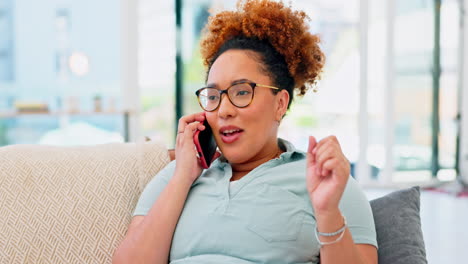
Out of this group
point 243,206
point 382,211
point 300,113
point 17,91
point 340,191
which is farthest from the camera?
point 300,113

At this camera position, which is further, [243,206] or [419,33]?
[419,33]

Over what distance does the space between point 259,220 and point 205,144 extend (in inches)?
13.0

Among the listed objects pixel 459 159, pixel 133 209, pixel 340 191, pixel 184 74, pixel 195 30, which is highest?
pixel 195 30

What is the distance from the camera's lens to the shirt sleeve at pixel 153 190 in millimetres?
1393

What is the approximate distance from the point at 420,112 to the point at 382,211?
464 cm

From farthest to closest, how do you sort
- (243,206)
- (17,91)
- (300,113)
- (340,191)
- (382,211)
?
(300,113)
(17,91)
(382,211)
(243,206)
(340,191)

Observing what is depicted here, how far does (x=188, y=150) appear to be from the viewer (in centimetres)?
142

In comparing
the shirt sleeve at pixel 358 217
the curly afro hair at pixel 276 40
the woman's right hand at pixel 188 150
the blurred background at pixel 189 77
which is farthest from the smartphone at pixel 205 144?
the blurred background at pixel 189 77

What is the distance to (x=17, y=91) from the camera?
16.9 ft

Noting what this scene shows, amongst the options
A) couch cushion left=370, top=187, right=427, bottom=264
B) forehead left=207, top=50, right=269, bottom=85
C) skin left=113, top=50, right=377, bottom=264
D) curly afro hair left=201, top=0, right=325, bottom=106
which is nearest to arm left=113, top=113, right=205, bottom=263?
skin left=113, top=50, right=377, bottom=264

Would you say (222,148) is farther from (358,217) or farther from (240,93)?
(358,217)

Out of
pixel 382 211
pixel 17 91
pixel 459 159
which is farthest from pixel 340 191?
pixel 459 159

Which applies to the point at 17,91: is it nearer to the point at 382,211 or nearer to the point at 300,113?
the point at 300,113

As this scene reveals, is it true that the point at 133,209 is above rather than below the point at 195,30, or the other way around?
below
